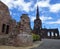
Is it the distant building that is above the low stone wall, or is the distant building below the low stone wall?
above

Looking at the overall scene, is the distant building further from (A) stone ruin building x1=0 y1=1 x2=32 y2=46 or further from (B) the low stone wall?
(B) the low stone wall

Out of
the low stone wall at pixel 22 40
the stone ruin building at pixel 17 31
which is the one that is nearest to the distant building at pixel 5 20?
the stone ruin building at pixel 17 31

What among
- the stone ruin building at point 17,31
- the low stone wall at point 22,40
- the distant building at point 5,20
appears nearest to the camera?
the low stone wall at point 22,40

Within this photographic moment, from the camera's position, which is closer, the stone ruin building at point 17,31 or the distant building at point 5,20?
the stone ruin building at point 17,31

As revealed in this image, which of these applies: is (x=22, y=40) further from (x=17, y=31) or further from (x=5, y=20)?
(x=5, y=20)

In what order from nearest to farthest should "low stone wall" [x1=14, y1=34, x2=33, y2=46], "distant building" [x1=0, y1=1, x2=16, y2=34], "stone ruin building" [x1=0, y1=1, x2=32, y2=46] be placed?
1. "low stone wall" [x1=14, y1=34, x2=33, y2=46]
2. "stone ruin building" [x1=0, y1=1, x2=32, y2=46]
3. "distant building" [x1=0, y1=1, x2=16, y2=34]

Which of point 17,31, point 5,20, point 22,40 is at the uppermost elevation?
point 5,20

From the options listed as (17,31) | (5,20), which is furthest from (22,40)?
(5,20)

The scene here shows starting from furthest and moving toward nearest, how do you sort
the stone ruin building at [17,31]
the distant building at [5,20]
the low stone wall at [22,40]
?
the distant building at [5,20] < the stone ruin building at [17,31] < the low stone wall at [22,40]

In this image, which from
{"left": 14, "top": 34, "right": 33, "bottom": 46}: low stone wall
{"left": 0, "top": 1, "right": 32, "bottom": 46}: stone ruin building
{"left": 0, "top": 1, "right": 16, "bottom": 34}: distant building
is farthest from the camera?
{"left": 0, "top": 1, "right": 16, "bottom": 34}: distant building

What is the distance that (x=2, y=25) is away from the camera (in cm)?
2273

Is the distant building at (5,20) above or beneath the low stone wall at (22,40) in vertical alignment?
above

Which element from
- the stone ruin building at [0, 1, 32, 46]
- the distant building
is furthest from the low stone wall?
the distant building

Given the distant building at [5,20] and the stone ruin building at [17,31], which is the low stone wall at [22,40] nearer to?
the stone ruin building at [17,31]
